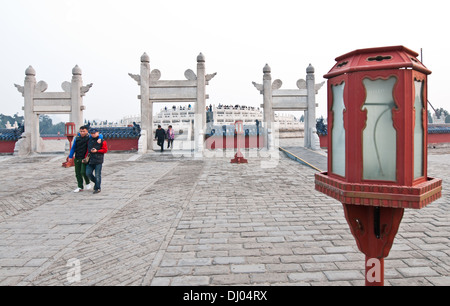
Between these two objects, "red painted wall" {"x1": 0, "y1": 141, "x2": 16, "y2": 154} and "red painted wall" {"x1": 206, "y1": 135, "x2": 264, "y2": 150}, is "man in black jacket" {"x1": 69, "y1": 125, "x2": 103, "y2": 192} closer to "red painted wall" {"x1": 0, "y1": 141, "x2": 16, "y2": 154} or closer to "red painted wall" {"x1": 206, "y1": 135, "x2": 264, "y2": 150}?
"red painted wall" {"x1": 206, "y1": 135, "x2": 264, "y2": 150}

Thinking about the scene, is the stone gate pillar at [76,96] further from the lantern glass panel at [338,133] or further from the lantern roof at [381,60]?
the lantern roof at [381,60]

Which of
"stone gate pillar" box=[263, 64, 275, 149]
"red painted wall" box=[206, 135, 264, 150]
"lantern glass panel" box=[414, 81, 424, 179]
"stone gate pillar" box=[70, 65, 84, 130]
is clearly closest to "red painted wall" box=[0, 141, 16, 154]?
"stone gate pillar" box=[70, 65, 84, 130]

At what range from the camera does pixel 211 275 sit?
3186mm

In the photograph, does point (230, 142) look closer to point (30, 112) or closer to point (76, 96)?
point (76, 96)

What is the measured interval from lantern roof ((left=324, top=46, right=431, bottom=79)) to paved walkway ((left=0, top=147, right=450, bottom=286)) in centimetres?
193

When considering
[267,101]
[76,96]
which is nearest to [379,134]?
[267,101]

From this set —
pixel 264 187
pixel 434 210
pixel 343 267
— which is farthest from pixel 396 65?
pixel 264 187

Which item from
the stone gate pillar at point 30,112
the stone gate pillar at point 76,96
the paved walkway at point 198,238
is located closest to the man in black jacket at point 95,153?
the paved walkway at point 198,238

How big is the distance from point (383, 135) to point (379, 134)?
0.02 m

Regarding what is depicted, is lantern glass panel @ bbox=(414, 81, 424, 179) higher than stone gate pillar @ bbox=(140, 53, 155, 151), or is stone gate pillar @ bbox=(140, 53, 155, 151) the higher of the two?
stone gate pillar @ bbox=(140, 53, 155, 151)

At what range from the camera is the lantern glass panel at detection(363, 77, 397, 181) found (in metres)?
1.96

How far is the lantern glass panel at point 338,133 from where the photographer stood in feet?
7.12

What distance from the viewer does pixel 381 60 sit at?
1989 mm

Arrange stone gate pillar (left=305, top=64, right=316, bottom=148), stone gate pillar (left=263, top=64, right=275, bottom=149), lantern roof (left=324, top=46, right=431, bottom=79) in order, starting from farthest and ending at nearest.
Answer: stone gate pillar (left=305, top=64, right=316, bottom=148) → stone gate pillar (left=263, top=64, right=275, bottom=149) → lantern roof (left=324, top=46, right=431, bottom=79)
